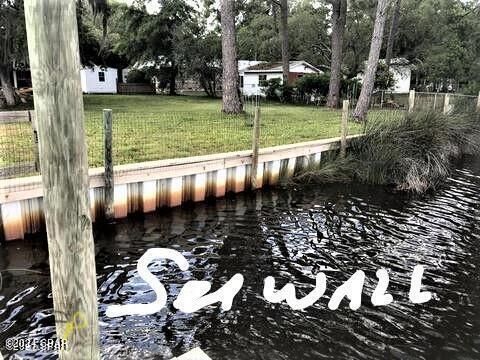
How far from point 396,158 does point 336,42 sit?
11956 mm

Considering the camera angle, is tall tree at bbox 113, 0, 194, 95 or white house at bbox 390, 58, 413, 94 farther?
white house at bbox 390, 58, 413, 94

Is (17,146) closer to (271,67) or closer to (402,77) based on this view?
(271,67)

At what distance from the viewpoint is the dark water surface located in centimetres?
364

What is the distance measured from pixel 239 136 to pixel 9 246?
5837mm

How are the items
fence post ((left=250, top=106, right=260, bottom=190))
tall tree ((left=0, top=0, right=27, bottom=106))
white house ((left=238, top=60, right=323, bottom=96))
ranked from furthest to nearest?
white house ((left=238, top=60, right=323, bottom=96)) < tall tree ((left=0, top=0, right=27, bottom=106)) < fence post ((left=250, top=106, right=260, bottom=190))

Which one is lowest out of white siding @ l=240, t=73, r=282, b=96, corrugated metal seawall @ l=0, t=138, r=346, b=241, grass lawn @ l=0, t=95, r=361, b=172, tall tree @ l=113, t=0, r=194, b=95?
corrugated metal seawall @ l=0, t=138, r=346, b=241

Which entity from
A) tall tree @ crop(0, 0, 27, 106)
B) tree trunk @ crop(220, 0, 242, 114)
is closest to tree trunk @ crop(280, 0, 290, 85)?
tree trunk @ crop(220, 0, 242, 114)

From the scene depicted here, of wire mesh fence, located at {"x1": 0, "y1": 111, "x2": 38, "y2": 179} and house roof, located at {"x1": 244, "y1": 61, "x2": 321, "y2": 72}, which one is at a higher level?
house roof, located at {"x1": 244, "y1": 61, "x2": 321, "y2": 72}

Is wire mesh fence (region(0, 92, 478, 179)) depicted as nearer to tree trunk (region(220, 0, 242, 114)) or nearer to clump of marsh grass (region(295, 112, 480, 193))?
tree trunk (region(220, 0, 242, 114))

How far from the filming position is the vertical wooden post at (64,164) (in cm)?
173

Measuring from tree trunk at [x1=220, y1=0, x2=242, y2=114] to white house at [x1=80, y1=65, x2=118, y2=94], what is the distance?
19.7 m

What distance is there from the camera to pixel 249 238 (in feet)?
19.3

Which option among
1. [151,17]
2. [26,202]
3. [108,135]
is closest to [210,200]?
[108,135]

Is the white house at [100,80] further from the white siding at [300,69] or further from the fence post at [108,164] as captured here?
the fence post at [108,164]
